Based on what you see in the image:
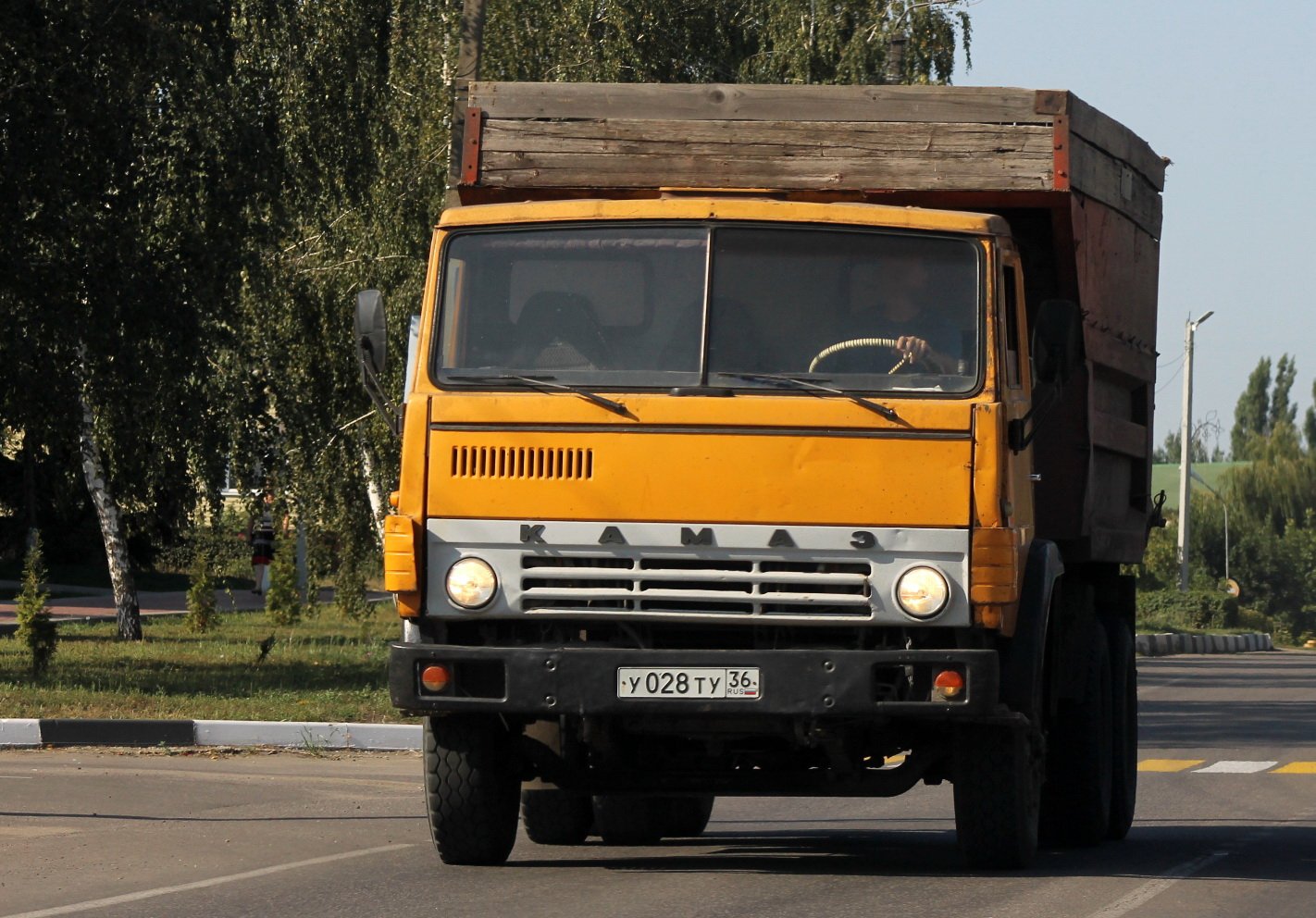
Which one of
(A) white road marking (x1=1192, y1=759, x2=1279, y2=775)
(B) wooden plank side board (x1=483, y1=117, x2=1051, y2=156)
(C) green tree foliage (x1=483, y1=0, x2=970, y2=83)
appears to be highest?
(C) green tree foliage (x1=483, y1=0, x2=970, y2=83)

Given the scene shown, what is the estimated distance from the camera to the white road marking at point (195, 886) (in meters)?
7.20

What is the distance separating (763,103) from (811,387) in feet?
5.63

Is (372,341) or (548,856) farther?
(548,856)

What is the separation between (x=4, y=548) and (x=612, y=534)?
132 feet

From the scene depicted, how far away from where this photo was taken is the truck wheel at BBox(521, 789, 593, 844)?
31.0 feet

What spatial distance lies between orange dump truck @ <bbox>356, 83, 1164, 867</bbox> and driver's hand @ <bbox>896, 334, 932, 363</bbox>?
0.04 ft

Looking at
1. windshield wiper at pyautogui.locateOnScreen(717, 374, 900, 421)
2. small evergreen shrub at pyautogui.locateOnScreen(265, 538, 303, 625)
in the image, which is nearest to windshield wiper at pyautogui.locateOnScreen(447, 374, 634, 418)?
windshield wiper at pyautogui.locateOnScreen(717, 374, 900, 421)

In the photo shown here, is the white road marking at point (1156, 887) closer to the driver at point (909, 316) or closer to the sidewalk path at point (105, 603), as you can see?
the driver at point (909, 316)

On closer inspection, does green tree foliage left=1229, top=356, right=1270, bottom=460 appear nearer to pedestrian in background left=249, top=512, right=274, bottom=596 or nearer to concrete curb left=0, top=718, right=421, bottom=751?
pedestrian in background left=249, top=512, right=274, bottom=596

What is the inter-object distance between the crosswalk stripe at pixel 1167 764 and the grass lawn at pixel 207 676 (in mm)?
5358

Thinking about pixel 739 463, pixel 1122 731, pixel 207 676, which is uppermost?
pixel 739 463

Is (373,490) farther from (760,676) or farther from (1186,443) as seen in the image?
(1186,443)

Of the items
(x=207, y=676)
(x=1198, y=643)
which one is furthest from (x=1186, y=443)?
(x=207, y=676)

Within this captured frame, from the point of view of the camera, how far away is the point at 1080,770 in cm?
969
